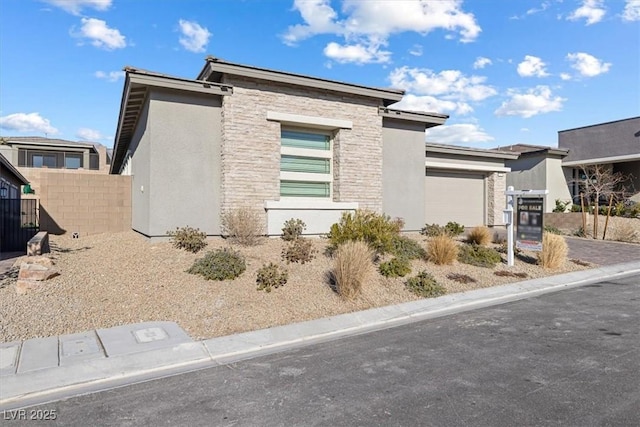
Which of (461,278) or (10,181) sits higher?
(10,181)

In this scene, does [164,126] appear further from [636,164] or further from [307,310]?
[636,164]

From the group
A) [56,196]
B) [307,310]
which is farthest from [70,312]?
[56,196]

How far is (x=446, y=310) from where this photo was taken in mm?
8992

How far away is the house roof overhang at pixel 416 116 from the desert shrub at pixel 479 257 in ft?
19.2

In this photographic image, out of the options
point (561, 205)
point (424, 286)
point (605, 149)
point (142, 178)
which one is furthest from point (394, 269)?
point (605, 149)

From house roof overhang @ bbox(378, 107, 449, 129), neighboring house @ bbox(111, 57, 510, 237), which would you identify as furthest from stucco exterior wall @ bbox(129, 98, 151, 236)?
house roof overhang @ bbox(378, 107, 449, 129)

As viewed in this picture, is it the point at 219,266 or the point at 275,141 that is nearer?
the point at 219,266

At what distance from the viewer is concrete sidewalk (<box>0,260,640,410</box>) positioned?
517 cm

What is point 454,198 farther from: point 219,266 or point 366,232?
point 219,266

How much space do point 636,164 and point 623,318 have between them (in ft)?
80.6

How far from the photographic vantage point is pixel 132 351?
614 centimetres

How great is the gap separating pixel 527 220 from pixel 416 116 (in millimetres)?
6098

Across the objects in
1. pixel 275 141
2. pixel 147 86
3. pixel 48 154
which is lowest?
pixel 275 141

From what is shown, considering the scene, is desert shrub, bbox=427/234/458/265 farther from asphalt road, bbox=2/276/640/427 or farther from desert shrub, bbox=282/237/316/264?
asphalt road, bbox=2/276/640/427
